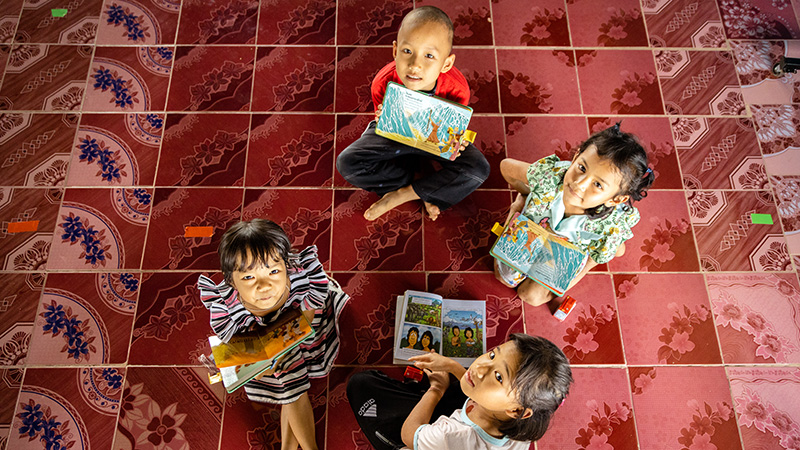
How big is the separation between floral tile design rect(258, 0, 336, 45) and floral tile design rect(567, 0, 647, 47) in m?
1.38

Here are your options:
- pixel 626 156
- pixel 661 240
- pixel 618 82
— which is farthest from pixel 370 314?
pixel 618 82

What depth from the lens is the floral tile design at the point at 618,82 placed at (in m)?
2.66

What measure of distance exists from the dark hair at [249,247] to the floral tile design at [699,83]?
2.24 metres

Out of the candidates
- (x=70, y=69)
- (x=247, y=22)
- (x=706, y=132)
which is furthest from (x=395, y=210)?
(x=70, y=69)

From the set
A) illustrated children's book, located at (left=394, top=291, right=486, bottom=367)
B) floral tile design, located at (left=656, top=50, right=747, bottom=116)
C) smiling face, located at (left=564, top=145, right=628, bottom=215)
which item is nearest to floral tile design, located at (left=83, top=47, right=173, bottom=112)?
illustrated children's book, located at (left=394, top=291, right=486, bottom=367)

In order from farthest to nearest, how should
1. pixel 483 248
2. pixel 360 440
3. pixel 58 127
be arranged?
1. pixel 58 127
2. pixel 483 248
3. pixel 360 440

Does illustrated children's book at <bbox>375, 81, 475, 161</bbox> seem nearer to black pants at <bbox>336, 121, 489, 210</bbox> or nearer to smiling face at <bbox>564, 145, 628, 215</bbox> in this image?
black pants at <bbox>336, 121, 489, 210</bbox>

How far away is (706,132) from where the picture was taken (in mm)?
2621

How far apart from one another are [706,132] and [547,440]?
70.8 inches

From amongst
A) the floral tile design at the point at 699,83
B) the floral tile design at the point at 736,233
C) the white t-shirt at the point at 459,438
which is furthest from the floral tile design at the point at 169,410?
the floral tile design at the point at 699,83

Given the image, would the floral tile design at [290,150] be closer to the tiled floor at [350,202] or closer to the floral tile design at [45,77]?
the tiled floor at [350,202]

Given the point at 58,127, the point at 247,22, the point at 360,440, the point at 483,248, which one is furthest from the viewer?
the point at 247,22

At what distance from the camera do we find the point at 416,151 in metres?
2.20

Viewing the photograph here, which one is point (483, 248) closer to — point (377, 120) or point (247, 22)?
point (377, 120)
